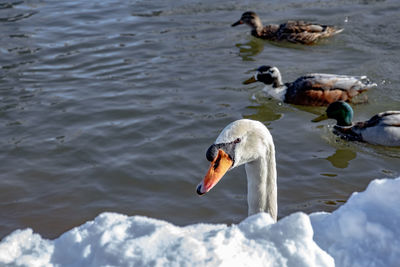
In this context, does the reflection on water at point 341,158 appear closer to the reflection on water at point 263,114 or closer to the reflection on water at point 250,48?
the reflection on water at point 263,114

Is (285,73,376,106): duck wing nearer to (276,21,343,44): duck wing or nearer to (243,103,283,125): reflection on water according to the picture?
(243,103,283,125): reflection on water

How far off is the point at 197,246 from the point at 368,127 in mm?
7891

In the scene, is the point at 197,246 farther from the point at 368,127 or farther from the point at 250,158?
A: the point at 368,127

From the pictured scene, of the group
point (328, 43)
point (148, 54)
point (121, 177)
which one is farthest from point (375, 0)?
→ point (121, 177)

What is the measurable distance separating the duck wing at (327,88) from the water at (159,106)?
255mm

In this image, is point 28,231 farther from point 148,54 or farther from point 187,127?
point 148,54

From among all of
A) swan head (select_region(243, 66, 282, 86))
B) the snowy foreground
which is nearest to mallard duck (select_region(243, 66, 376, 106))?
swan head (select_region(243, 66, 282, 86))

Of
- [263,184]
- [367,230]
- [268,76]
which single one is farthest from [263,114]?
[367,230]

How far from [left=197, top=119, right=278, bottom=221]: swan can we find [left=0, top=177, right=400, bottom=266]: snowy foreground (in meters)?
1.88

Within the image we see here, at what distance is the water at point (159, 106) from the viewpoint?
7.92 m

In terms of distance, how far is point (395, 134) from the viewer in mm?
9633

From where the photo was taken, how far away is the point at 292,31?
→ 14375mm

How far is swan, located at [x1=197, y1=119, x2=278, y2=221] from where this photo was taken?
193 inches

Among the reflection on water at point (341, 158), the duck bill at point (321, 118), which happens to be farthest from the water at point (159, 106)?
the duck bill at point (321, 118)
